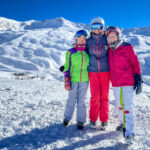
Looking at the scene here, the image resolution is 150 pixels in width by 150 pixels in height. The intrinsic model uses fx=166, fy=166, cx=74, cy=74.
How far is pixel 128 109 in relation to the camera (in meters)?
2.82

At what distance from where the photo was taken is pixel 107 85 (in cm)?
329

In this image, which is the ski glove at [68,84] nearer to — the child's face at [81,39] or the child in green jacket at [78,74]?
the child in green jacket at [78,74]

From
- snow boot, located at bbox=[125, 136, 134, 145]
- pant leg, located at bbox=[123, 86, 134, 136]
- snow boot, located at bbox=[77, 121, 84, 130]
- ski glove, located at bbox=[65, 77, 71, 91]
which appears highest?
ski glove, located at bbox=[65, 77, 71, 91]

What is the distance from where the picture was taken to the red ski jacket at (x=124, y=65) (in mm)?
2852

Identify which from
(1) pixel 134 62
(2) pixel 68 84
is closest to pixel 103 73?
(1) pixel 134 62

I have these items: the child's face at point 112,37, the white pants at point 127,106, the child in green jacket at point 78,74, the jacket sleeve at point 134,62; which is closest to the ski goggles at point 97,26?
the child in green jacket at point 78,74

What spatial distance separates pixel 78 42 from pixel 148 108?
2.81m

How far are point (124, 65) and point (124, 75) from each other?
0.18 metres

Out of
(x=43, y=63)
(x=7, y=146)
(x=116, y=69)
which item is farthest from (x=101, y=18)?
(x=43, y=63)

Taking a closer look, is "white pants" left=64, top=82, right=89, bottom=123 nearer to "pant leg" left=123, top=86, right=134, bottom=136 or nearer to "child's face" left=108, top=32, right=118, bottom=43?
"pant leg" left=123, top=86, right=134, bottom=136

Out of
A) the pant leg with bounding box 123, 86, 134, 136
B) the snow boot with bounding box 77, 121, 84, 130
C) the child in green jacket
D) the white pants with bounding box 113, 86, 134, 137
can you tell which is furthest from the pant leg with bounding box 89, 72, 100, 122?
Answer: the pant leg with bounding box 123, 86, 134, 136

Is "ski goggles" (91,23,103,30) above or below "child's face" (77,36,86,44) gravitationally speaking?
above

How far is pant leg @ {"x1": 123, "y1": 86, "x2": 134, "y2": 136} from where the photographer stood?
2.75 metres

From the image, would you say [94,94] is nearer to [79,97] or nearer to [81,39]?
[79,97]
